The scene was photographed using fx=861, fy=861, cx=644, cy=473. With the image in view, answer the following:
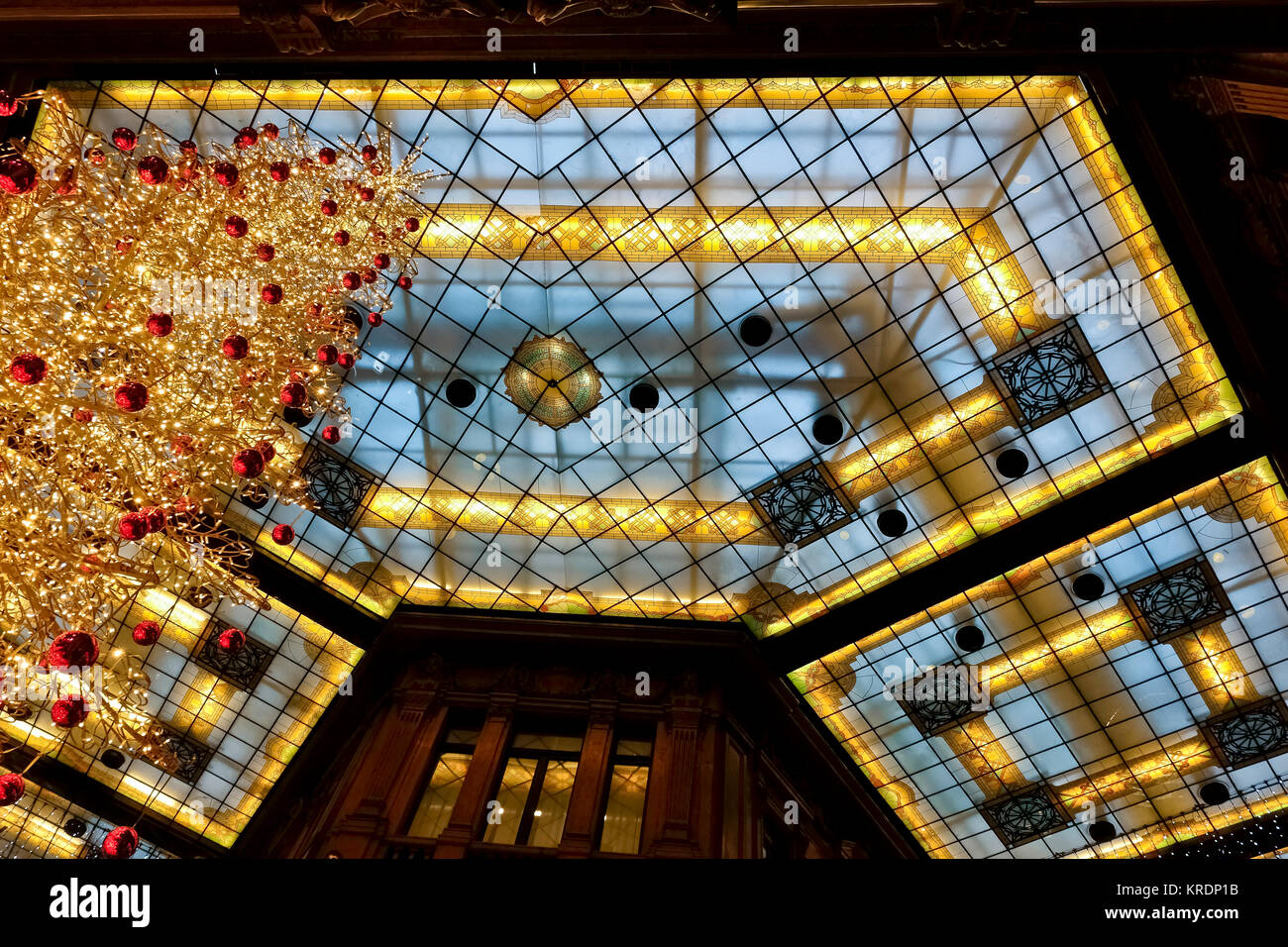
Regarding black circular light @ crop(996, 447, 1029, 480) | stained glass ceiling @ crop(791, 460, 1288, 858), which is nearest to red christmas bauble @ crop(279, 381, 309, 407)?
black circular light @ crop(996, 447, 1029, 480)

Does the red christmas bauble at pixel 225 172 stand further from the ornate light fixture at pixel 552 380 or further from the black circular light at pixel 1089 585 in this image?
the black circular light at pixel 1089 585

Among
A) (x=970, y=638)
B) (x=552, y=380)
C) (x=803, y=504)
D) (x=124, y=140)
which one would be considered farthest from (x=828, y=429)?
(x=124, y=140)

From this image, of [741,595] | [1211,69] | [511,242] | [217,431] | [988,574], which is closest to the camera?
[217,431]

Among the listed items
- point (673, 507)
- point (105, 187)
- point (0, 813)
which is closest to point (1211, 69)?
point (673, 507)

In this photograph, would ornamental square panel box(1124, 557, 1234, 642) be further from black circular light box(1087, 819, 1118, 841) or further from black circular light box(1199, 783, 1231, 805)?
black circular light box(1087, 819, 1118, 841)

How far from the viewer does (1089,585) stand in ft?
43.1

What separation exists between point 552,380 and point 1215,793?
1311 cm

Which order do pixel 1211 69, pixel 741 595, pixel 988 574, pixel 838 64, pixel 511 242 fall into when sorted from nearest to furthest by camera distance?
pixel 1211 69, pixel 838 64, pixel 511 242, pixel 988 574, pixel 741 595

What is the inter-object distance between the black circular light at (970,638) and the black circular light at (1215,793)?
4702 mm

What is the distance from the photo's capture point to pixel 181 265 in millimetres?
6715

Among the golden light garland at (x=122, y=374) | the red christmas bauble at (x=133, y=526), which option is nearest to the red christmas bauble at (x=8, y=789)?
the golden light garland at (x=122, y=374)
